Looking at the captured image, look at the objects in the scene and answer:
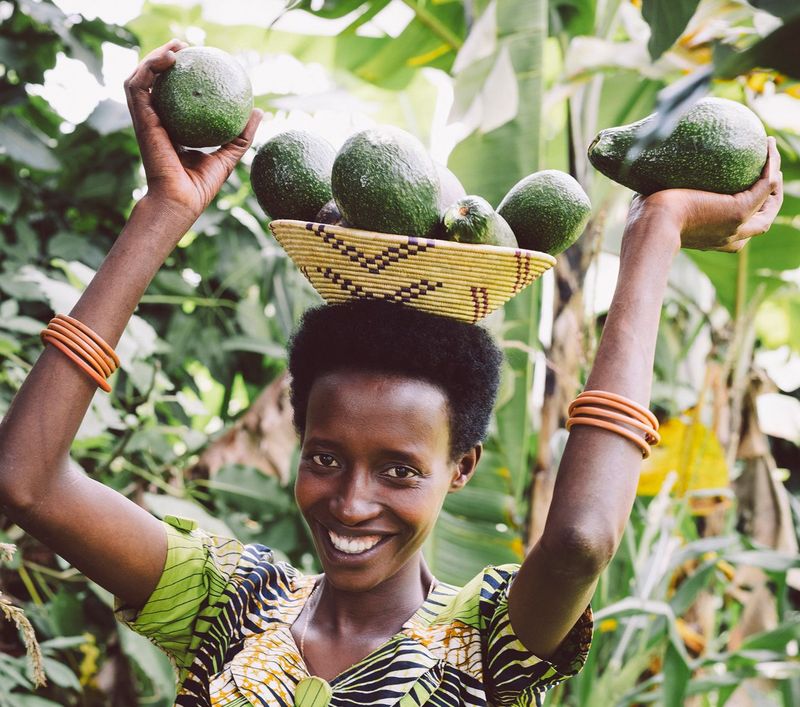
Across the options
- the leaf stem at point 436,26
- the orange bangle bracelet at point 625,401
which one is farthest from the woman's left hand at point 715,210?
the leaf stem at point 436,26

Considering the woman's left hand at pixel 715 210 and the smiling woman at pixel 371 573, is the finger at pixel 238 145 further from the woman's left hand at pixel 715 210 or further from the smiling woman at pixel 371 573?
the woman's left hand at pixel 715 210

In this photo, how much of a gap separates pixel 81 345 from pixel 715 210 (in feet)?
3.02

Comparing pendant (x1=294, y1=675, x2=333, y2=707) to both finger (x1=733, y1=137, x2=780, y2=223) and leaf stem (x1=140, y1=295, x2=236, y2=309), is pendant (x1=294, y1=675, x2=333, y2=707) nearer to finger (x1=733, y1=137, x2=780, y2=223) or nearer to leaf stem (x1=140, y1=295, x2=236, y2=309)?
finger (x1=733, y1=137, x2=780, y2=223)

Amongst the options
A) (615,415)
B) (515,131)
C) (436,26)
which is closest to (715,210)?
(615,415)

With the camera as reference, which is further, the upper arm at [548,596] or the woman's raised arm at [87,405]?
the woman's raised arm at [87,405]

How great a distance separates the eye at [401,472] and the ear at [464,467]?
15 cm

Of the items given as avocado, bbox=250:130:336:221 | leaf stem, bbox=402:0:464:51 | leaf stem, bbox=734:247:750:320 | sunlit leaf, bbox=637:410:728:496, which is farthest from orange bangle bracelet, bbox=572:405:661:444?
leaf stem, bbox=402:0:464:51

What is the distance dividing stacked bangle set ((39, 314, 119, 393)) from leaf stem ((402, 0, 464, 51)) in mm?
2154

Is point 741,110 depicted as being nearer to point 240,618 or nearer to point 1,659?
point 240,618

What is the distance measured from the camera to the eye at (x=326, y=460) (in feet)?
4.47

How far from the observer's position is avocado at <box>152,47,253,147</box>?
1286mm

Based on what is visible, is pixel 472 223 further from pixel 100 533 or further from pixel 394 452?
pixel 100 533

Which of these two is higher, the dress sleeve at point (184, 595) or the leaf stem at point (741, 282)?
the leaf stem at point (741, 282)

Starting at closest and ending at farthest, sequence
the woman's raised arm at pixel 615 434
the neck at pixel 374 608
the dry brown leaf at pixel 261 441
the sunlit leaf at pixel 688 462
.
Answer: the woman's raised arm at pixel 615 434 < the neck at pixel 374 608 < the dry brown leaf at pixel 261 441 < the sunlit leaf at pixel 688 462
